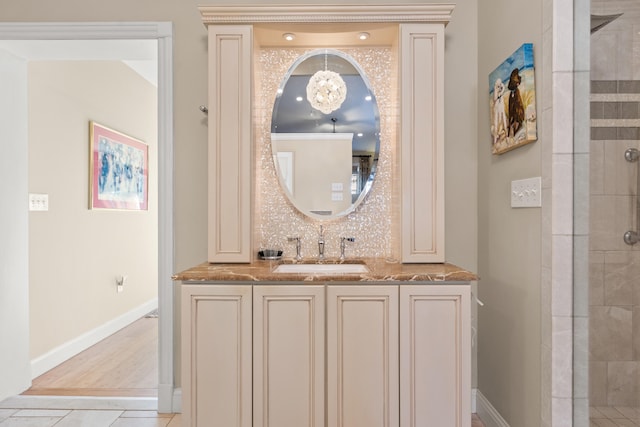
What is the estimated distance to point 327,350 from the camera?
5.57 feet

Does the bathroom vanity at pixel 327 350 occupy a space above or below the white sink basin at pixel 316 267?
below

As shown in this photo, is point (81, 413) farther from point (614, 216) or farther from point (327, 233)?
point (614, 216)

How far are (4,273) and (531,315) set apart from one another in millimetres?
2996

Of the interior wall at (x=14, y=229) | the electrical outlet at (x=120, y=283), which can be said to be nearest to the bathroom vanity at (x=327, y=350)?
the interior wall at (x=14, y=229)

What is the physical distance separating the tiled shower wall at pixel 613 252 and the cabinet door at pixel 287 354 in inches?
42.5

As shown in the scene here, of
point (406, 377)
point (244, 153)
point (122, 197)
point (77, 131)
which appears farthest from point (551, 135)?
point (122, 197)

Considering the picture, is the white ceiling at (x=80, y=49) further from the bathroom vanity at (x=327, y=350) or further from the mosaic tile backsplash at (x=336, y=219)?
the bathroom vanity at (x=327, y=350)

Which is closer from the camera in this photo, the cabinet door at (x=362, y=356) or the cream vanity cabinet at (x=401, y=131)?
the cabinet door at (x=362, y=356)

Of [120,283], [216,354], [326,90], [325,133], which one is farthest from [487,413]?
[120,283]

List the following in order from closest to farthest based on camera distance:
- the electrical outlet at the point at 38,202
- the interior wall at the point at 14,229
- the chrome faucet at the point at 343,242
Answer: the chrome faucet at the point at 343,242 → the interior wall at the point at 14,229 → the electrical outlet at the point at 38,202

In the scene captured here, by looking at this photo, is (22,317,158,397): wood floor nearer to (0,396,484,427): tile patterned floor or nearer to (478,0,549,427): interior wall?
(0,396,484,427): tile patterned floor

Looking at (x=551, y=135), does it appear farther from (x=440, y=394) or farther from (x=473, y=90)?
(x=440, y=394)

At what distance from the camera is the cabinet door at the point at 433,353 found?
169 cm

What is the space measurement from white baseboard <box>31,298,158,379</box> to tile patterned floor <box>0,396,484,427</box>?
14.9 inches
